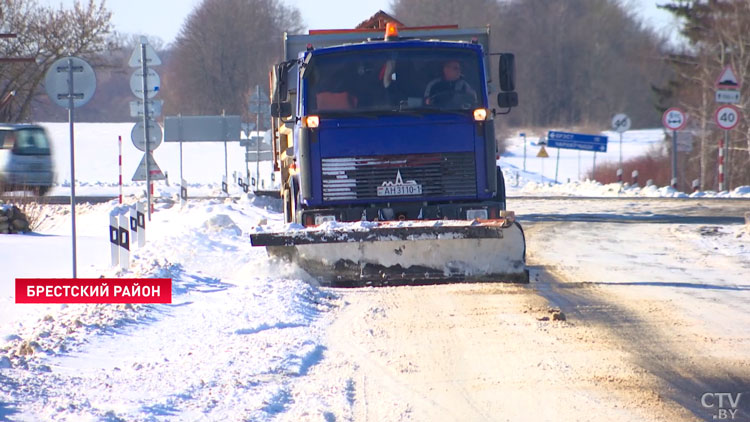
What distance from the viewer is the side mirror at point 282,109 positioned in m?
11.2

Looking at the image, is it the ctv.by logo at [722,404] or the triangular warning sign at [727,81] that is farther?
the triangular warning sign at [727,81]

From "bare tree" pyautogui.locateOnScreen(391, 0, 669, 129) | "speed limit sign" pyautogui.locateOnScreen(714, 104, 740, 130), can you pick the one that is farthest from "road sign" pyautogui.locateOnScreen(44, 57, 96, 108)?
"bare tree" pyautogui.locateOnScreen(391, 0, 669, 129)

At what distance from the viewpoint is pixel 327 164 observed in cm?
1055

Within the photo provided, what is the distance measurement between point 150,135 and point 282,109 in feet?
23.3

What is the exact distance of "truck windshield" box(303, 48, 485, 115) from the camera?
10.6m

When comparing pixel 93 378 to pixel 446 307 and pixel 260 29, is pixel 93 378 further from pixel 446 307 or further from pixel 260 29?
pixel 260 29

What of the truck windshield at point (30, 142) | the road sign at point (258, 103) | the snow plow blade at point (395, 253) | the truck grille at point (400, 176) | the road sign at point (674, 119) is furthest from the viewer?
the truck windshield at point (30, 142)

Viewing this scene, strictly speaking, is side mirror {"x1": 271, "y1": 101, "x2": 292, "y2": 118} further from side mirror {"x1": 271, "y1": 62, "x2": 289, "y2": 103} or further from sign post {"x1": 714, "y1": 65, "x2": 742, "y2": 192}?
sign post {"x1": 714, "y1": 65, "x2": 742, "y2": 192}

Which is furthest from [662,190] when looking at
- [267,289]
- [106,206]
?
[267,289]

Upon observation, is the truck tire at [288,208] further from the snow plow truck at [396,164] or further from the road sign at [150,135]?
the road sign at [150,135]

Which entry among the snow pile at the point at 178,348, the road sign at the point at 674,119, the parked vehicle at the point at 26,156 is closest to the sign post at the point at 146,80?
the snow pile at the point at 178,348

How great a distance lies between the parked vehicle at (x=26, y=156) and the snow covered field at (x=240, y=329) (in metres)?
15.4

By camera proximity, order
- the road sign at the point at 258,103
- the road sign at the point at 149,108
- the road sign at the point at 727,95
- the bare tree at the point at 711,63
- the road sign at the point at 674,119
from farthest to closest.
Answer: the bare tree at the point at 711,63 → the road sign at the point at 258,103 → the road sign at the point at 674,119 → the road sign at the point at 727,95 → the road sign at the point at 149,108

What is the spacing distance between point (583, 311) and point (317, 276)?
9.62 ft
